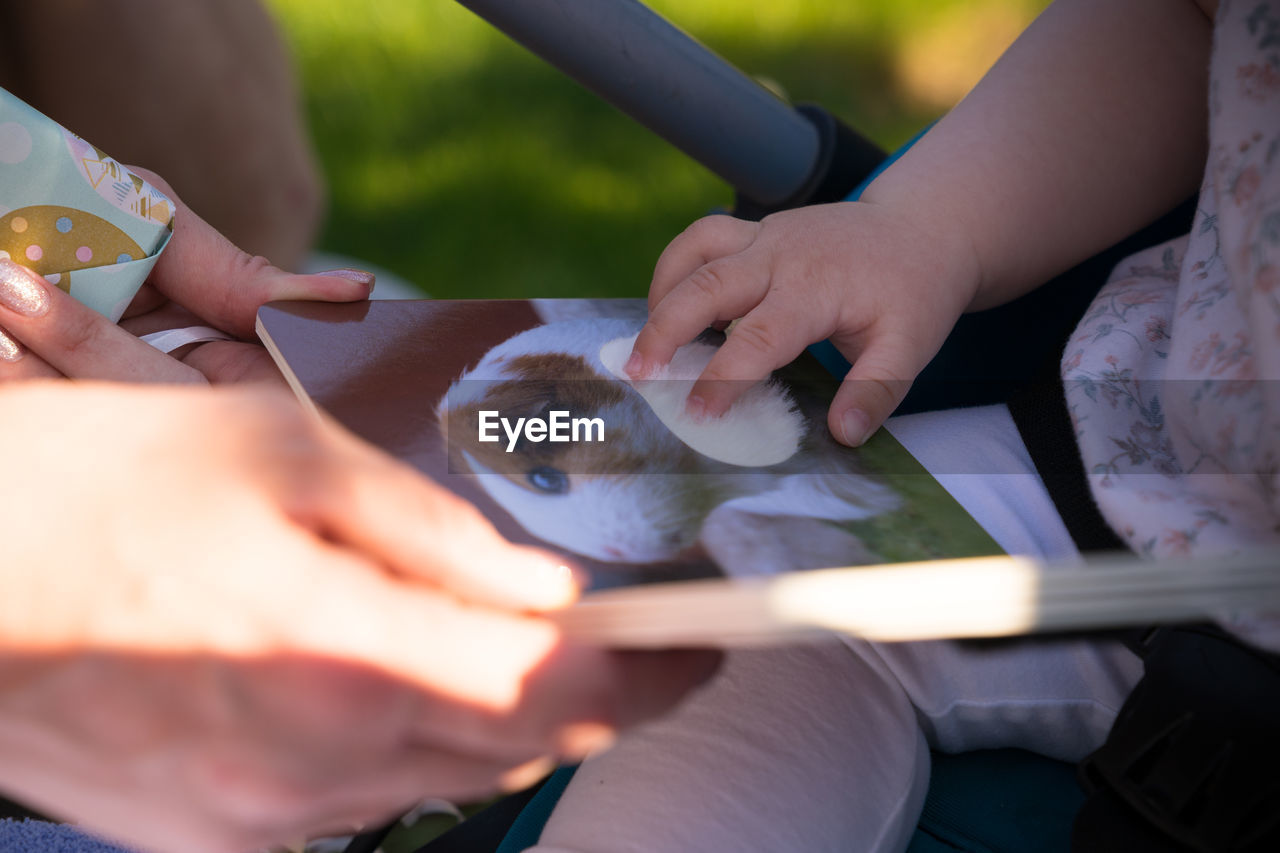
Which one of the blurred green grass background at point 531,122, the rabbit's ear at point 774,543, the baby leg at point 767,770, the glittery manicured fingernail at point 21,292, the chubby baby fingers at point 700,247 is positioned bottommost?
the blurred green grass background at point 531,122

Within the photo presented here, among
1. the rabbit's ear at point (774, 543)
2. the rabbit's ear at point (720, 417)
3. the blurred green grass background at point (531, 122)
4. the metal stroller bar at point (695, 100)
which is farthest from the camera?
the blurred green grass background at point (531, 122)

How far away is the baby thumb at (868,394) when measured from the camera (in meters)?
0.55

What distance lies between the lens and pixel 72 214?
1.83 feet

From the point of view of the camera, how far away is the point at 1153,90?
656mm

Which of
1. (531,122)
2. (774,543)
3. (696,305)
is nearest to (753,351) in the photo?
(696,305)

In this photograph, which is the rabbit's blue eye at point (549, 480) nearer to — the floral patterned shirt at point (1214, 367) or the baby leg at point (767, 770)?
the baby leg at point (767, 770)

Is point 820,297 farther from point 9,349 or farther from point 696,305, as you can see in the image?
point 9,349

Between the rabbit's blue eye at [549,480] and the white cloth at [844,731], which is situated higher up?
the rabbit's blue eye at [549,480]

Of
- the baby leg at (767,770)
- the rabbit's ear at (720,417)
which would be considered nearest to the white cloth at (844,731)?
the baby leg at (767,770)

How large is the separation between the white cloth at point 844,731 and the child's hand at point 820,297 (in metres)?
0.07

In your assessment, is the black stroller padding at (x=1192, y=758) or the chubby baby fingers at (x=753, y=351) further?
the chubby baby fingers at (x=753, y=351)

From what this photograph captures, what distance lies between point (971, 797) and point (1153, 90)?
470mm

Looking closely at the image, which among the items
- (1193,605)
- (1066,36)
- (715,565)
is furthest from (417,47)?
(1193,605)

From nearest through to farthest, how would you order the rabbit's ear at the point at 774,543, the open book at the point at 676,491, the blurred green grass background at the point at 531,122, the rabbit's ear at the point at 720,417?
1. the open book at the point at 676,491
2. the rabbit's ear at the point at 774,543
3. the rabbit's ear at the point at 720,417
4. the blurred green grass background at the point at 531,122
